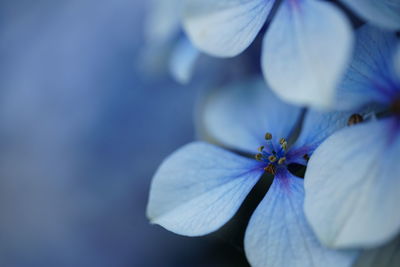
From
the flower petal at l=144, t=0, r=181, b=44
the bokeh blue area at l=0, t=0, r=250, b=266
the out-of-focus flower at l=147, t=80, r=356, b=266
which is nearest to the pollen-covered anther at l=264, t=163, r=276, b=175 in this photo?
the out-of-focus flower at l=147, t=80, r=356, b=266

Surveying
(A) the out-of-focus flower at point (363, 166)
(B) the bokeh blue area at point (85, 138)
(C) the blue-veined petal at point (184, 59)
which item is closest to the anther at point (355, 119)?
(A) the out-of-focus flower at point (363, 166)

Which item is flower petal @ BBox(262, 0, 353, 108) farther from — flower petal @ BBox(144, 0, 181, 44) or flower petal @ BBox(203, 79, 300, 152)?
flower petal @ BBox(144, 0, 181, 44)

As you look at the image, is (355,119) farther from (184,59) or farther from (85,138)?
(85,138)

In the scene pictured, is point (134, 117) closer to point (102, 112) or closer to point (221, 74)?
point (102, 112)

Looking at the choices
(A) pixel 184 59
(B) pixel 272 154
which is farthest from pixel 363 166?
(A) pixel 184 59

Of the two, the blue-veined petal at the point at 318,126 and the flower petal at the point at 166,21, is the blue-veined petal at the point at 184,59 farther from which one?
the blue-veined petal at the point at 318,126

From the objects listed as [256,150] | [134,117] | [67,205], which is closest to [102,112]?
[134,117]
